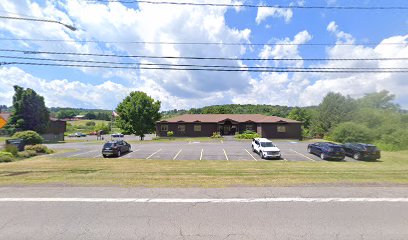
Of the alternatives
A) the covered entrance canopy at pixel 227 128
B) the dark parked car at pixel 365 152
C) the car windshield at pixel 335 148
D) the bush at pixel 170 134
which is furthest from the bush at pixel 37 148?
the covered entrance canopy at pixel 227 128

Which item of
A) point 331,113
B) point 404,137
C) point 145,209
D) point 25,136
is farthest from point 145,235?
point 331,113

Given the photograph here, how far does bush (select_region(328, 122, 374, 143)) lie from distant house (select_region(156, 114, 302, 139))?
35.1 feet

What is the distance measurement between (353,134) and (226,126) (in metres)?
24.8

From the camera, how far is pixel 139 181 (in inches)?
415

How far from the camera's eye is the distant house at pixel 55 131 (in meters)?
49.9

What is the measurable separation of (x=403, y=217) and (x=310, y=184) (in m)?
3.54

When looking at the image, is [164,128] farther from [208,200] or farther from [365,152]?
[208,200]

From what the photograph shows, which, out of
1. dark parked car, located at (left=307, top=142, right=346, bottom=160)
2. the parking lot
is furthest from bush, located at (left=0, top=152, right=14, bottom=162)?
dark parked car, located at (left=307, top=142, right=346, bottom=160)

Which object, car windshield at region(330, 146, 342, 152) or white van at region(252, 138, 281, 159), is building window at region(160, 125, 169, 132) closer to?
white van at region(252, 138, 281, 159)

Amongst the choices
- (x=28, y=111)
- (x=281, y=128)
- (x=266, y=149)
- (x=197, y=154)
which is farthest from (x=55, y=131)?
(x=266, y=149)

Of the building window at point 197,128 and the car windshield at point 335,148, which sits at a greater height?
the building window at point 197,128

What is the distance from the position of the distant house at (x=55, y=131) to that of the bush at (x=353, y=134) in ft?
174

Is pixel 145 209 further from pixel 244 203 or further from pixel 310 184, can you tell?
pixel 310 184

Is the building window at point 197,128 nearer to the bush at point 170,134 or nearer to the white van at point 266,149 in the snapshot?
the bush at point 170,134
